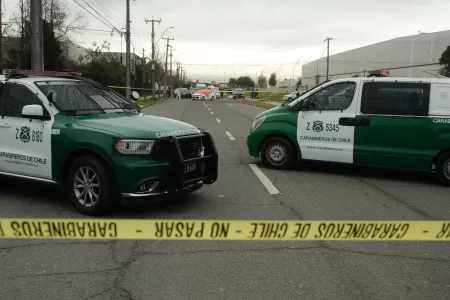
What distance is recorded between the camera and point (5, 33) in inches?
1721

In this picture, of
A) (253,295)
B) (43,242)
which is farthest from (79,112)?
(253,295)

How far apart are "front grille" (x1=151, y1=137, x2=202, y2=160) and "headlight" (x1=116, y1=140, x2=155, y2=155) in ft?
0.23

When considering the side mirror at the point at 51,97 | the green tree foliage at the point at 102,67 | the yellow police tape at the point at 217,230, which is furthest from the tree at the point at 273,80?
the yellow police tape at the point at 217,230

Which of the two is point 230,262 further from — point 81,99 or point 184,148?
point 81,99

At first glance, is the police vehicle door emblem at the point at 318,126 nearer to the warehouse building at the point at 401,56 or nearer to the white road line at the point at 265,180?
the white road line at the point at 265,180

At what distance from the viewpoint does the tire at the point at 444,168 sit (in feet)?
26.8

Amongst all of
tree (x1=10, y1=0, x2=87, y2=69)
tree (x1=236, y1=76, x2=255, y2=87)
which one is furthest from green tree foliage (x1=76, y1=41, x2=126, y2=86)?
tree (x1=236, y1=76, x2=255, y2=87)

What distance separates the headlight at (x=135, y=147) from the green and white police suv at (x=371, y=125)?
424 cm

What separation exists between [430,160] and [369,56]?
6040 centimetres

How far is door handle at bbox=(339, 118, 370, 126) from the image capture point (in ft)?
28.0

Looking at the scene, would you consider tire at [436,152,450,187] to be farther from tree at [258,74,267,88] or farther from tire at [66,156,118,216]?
tree at [258,74,267,88]

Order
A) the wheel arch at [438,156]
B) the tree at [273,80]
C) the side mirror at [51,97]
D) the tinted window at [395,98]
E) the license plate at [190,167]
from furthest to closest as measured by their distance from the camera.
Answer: the tree at [273,80], the tinted window at [395,98], the wheel arch at [438,156], the side mirror at [51,97], the license plate at [190,167]

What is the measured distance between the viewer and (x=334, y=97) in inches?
350

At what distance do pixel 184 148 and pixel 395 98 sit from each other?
14.4 feet
